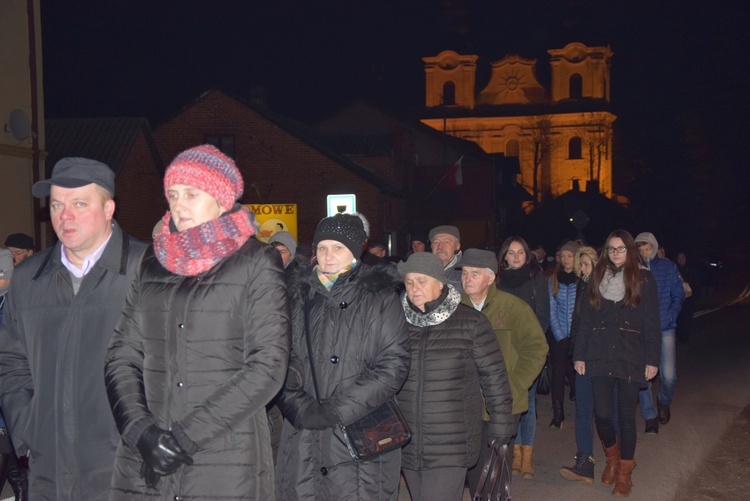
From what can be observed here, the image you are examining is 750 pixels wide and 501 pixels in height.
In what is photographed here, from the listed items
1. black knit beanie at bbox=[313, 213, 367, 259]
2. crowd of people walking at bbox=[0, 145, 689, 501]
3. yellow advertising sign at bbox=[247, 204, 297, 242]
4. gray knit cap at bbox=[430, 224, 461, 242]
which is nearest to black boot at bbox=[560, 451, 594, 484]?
crowd of people walking at bbox=[0, 145, 689, 501]

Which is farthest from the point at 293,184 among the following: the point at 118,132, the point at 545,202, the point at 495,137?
the point at 495,137

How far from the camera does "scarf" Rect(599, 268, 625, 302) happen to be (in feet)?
25.0

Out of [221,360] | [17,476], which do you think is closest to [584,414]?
[17,476]

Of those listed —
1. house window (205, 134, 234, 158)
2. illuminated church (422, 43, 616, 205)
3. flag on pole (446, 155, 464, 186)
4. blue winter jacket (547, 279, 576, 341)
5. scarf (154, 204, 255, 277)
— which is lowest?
blue winter jacket (547, 279, 576, 341)

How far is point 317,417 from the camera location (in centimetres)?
448

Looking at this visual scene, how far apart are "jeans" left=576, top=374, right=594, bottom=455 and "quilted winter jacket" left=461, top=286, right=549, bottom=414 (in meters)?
1.49

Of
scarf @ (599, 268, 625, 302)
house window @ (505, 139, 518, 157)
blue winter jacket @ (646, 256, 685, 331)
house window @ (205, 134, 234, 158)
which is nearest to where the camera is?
scarf @ (599, 268, 625, 302)

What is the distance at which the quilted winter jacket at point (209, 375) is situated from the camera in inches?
143

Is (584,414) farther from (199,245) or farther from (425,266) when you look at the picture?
(199,245)

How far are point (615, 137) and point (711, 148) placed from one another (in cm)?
2504

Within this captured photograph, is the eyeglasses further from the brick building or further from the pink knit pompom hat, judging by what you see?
the brick building

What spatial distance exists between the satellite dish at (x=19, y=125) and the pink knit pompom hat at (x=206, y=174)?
46.5ft

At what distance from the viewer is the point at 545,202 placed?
194 feet

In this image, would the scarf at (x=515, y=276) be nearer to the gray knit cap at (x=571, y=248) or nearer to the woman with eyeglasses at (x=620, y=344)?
the woman with eyeglasses at (x=620, y=344)
